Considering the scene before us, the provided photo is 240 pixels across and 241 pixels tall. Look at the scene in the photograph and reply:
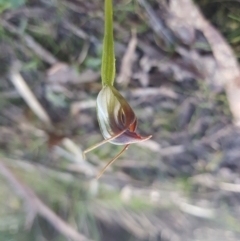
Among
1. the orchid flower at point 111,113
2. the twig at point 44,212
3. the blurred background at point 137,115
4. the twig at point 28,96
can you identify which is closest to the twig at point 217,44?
the blurred background at point 137,115

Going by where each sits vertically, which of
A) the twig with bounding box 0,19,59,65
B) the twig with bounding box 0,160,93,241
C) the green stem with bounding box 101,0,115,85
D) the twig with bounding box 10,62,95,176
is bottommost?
the twig with bounding box 0,160,93,241

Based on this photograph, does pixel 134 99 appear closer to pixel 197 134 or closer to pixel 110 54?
pixel 197 134

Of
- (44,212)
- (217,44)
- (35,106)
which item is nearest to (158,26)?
(217,44)

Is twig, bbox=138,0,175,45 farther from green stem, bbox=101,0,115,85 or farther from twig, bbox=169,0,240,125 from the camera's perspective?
green stem, bbox=101,0,115,85

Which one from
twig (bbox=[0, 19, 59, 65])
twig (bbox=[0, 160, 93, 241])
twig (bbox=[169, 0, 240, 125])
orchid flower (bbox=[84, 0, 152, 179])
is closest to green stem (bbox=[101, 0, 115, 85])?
orchid flower (bbox=[84, 0, 152, 179])

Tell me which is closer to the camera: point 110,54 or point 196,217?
point 110,54

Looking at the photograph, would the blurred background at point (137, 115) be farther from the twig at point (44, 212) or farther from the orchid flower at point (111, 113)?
the orchid flower at point (111, 113)

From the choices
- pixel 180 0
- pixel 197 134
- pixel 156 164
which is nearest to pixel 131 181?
pixel 156 164
